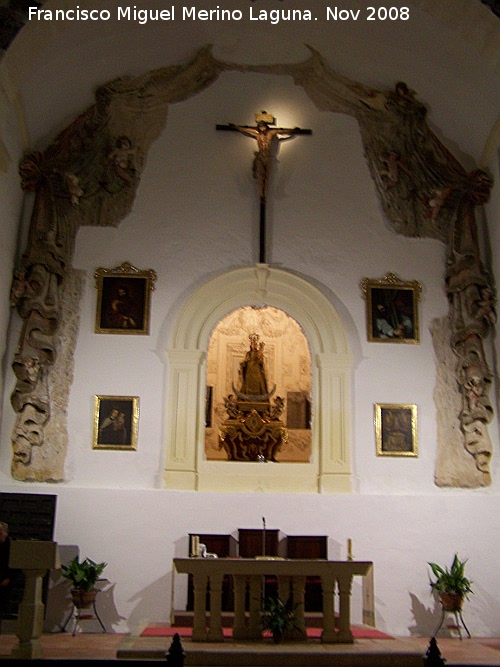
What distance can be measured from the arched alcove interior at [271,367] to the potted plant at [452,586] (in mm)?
4196

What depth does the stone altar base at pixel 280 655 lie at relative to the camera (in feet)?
24.0

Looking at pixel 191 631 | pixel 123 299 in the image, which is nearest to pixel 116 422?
pixel 123 299

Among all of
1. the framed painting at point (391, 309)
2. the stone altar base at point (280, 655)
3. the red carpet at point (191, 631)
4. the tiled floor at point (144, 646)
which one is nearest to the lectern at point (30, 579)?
the tiled floor at point (144, 646)

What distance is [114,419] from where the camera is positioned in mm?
11531

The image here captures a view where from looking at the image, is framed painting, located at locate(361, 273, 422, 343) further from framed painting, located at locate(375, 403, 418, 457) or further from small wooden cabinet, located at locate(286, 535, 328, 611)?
small wooden cabinet, located at locate(286, 535, 328, 611)

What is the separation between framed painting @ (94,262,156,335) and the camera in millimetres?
11992

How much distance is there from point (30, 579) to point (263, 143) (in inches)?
304

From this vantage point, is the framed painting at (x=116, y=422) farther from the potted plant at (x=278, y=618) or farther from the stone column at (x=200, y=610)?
the potted plant at (x=278, y=618)

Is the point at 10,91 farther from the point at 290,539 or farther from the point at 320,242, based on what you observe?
the point at 290,539

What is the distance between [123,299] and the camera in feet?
39.6

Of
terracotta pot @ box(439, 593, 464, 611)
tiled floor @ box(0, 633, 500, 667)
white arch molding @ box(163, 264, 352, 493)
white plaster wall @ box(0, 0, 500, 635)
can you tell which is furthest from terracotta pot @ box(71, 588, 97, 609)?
terracotta pot @ box(439, 593, 464, 611)

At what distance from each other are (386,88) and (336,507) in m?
6.70

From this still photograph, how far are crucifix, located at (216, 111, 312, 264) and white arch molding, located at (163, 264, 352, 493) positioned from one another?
645 mm

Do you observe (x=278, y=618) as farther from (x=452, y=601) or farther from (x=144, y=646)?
(x=452, y=601)
